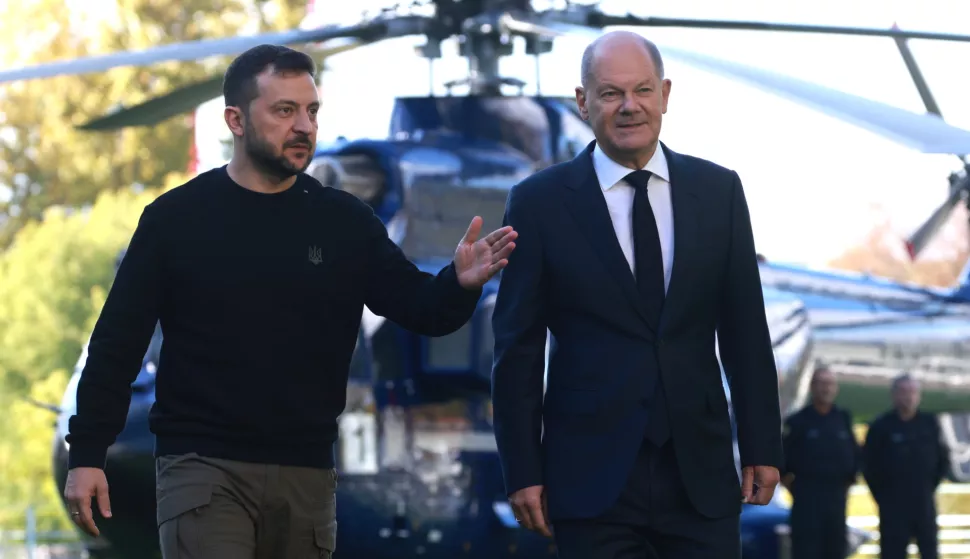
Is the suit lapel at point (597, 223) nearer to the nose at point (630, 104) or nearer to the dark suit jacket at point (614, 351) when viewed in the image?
the dark suit jacket at point (614, 351)

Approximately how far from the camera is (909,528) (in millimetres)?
11148

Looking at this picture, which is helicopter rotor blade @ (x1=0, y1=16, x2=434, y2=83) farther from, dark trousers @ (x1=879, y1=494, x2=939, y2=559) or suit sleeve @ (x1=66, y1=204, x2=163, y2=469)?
dark trousers @ (x1=879, y1=494, x2=939, y2=559)

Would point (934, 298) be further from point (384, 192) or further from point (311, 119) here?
point (311, 119)

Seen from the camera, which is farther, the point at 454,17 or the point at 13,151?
the point at 13,151

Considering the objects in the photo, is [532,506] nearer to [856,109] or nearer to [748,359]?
[748,359]

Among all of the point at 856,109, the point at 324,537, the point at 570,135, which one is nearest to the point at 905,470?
the point at 570,135

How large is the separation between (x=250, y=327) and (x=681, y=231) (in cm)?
102

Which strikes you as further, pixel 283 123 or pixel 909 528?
pixel 909 528

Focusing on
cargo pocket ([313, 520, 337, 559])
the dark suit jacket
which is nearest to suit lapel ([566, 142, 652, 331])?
the dark suit jacket

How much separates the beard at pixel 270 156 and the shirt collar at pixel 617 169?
69 cm

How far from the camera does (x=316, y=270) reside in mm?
3824

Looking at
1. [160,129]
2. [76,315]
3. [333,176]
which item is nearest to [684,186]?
[333,176]

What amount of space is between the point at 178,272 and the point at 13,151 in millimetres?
33576

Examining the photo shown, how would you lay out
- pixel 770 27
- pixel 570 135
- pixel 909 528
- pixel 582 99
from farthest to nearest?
pixel 909 528 → pixel 570 135 → pixel 770 27 → pixel 582 99
